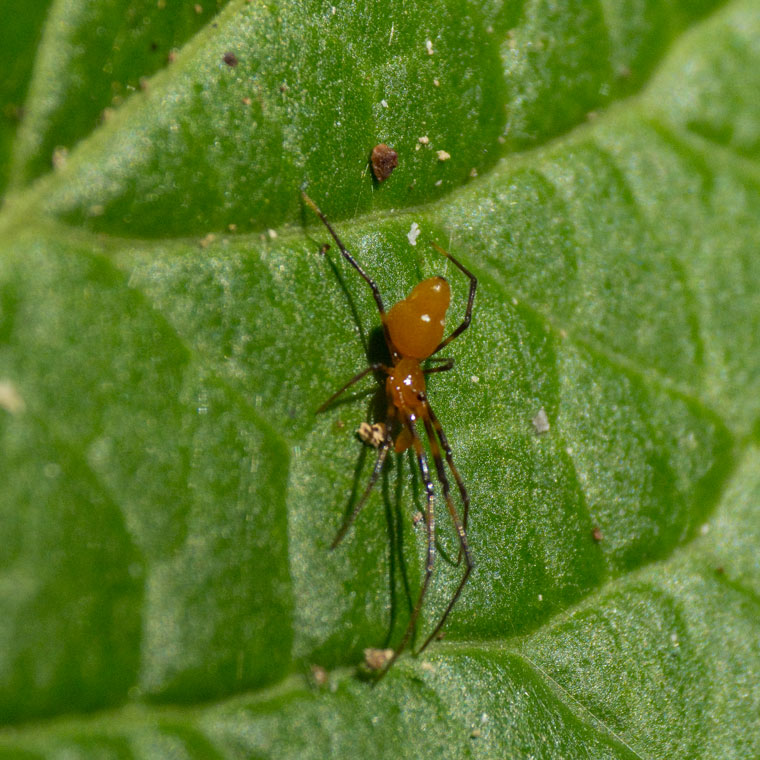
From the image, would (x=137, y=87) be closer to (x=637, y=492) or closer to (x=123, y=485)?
(x=123, y=485)

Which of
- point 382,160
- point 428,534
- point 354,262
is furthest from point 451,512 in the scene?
point 382,160

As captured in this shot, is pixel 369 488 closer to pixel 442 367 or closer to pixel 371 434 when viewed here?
pixel 371 434

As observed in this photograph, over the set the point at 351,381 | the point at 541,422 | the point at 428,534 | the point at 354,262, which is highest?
the point at 354,262

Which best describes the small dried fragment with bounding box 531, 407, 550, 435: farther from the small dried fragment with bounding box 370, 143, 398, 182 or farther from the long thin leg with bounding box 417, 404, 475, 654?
the small dried fragment with bounding box 370, 143, 398, 182

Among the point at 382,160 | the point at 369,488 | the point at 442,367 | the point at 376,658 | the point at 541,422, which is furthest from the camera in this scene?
the point at 541,422

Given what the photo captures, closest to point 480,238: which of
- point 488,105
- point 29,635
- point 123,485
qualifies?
point 488,105

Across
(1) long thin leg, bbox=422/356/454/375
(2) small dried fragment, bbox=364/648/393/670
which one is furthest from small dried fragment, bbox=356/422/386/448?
(2) small dried fragment, bbox=364/648/393/670
